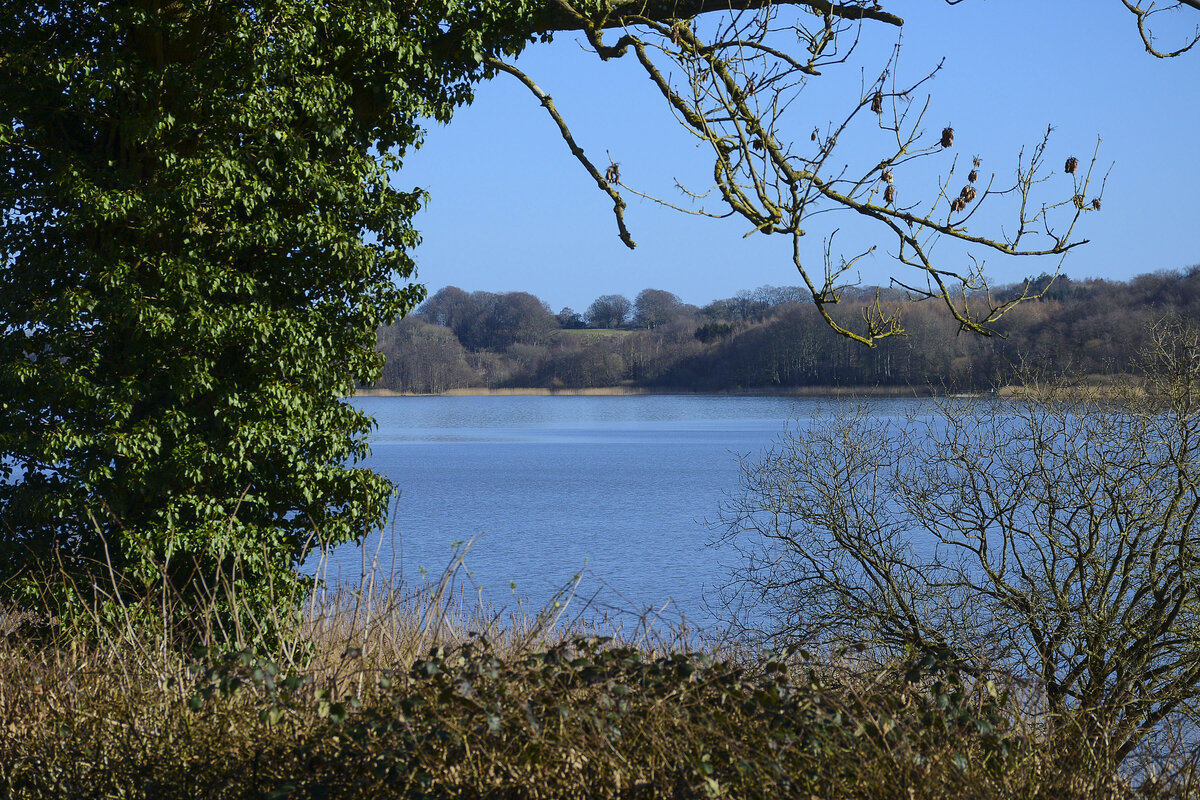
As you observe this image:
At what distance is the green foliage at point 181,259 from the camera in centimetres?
765

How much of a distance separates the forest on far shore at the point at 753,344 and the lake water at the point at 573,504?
3.00 meters

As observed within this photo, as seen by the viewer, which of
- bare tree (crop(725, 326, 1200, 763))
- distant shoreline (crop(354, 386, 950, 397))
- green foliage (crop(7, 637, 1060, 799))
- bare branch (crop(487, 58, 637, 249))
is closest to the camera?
green foliage (crop(7, 637, 1060, 799))

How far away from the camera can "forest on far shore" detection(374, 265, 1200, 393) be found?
28.0 meters

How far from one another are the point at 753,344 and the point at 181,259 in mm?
55738

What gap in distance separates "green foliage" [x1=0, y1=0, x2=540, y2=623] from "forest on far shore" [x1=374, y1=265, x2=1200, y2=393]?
10845mm

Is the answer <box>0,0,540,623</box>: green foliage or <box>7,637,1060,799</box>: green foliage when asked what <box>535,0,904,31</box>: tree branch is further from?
<box>7,637,1060,799</box>: green foliage

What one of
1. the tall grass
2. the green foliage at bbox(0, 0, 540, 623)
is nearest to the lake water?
the tall grass

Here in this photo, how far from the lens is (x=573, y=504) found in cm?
2980

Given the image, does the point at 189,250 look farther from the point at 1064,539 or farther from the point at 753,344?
the point at 753,344

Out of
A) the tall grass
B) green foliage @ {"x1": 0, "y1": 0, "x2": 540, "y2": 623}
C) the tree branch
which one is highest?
the tree branch

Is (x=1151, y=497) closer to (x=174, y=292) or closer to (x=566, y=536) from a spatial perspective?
(x=174, y=292)

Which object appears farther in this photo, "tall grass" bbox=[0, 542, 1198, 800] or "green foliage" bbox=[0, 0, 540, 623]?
"green foliage" bbox=[0, 0, 540, 623]

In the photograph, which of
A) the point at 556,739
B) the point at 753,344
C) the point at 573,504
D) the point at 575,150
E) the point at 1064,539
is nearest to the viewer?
the point at 556,739

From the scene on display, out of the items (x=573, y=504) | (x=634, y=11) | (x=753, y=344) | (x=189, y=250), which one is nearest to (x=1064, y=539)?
(x=634, y=11)
